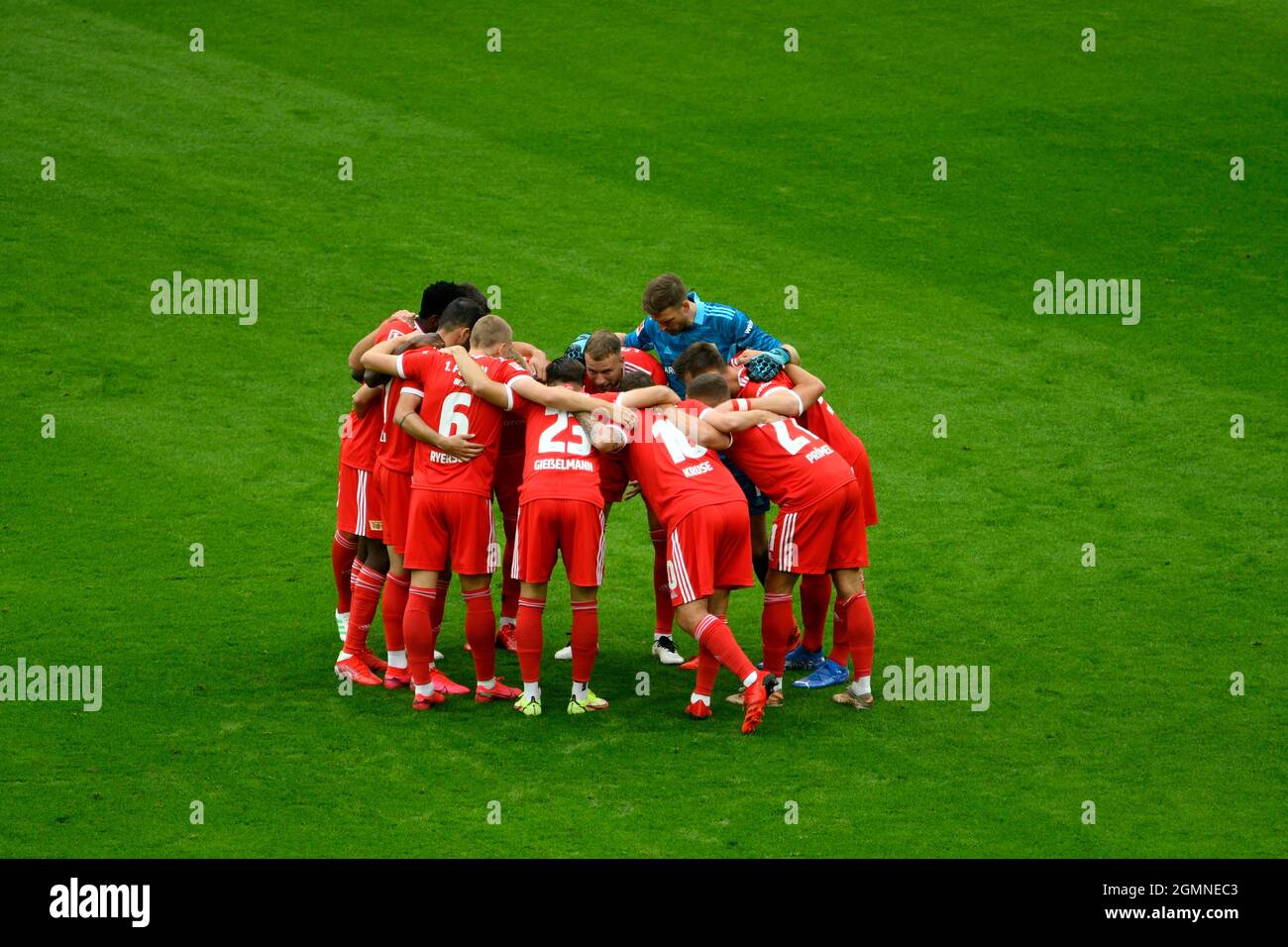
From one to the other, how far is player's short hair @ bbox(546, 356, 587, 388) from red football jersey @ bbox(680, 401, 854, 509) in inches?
24.9

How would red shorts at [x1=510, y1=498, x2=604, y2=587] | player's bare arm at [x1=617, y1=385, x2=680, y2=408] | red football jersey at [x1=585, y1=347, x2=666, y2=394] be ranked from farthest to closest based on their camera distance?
red football jersey at [x1=585, y1=347, x2=666, y2=394], player's bare arm at [x1=617, y1=385, x2=680, y2=408], red shorts at [x1=510, y1=498, x2=604, y2=587]

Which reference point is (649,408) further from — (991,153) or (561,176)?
(991,153)

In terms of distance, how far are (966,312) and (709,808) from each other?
9322mm

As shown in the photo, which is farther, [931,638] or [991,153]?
[991,153]

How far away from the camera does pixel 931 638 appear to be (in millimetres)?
9578

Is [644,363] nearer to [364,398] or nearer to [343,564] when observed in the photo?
[364,398]

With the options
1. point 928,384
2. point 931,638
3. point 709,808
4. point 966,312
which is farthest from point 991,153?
point 709,808

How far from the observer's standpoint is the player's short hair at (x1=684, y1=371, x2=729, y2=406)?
848 cm

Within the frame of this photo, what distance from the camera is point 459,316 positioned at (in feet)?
28.4

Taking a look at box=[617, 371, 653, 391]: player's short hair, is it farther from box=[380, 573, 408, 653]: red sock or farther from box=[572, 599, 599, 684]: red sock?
box=[380, 573, 408, 653]: red sock

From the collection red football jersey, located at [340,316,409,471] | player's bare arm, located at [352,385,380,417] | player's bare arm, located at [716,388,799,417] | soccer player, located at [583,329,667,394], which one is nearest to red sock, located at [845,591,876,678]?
player's bare arm, located at [716,388,799,417]

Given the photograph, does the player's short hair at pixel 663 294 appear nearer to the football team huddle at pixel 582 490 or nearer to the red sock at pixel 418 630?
the football team huddle at pixel 582 490

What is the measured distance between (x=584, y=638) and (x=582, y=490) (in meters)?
0.83

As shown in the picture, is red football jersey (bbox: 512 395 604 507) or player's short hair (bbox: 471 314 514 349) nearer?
red football jersey (bbox: 512 395 604 507)
